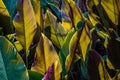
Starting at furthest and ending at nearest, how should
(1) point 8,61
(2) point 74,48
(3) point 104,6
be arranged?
(3) point 104,6 → (2) point 74,48 → (1) point 8,61

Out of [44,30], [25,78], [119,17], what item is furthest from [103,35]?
[25,78]

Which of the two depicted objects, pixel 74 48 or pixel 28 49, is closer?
pixel 74 48

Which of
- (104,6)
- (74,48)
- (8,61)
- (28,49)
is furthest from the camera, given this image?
(104,6)

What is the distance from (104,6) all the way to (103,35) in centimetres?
11

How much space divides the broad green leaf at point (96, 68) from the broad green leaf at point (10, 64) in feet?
0.54

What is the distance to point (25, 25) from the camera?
970mm

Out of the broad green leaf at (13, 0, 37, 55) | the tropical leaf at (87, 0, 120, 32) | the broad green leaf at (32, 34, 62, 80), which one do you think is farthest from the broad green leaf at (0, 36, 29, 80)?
the tropical leaf at (87, 0, 120, 32)

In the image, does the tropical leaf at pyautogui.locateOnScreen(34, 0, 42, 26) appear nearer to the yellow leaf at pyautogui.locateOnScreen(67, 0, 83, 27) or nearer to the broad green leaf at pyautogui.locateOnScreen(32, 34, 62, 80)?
the yellow leaf at pyautogui.locateOnScreen(67, 0, 83, 27)

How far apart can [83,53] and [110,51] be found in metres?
0.09

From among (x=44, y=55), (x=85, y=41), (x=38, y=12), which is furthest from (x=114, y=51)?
(x=38, y=12)

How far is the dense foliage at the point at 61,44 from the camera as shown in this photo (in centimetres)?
75

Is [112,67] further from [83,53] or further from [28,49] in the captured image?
[28,49]

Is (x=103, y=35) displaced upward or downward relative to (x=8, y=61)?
downward

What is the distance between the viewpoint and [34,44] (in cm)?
105
